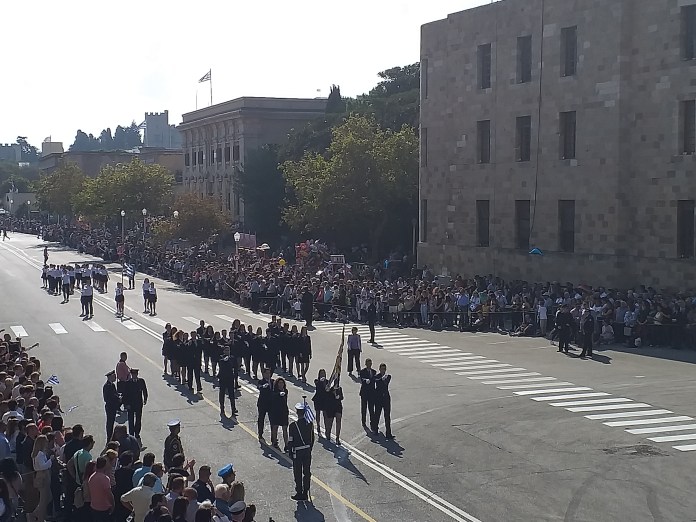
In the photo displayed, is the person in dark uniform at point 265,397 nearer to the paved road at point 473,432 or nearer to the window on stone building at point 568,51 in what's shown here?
the paved road at point 473,432

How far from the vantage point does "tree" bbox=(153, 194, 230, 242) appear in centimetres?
7012

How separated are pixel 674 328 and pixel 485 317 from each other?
8.06 m

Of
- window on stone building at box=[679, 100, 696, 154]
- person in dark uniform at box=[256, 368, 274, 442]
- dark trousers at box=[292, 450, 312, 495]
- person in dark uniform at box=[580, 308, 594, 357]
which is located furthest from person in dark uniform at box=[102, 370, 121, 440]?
window on stone building at box=[679, 100, 696, 154]

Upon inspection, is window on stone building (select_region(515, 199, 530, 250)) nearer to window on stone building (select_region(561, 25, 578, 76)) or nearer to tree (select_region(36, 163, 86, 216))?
window on stone building (select_region(561, 25, 578, 76))

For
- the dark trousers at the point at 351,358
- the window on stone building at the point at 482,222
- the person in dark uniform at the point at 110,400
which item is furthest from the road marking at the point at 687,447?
the window on stone building at the point at 482,222

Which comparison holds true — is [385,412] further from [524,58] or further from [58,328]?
[524,58]

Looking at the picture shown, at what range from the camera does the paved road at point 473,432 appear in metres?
16.8

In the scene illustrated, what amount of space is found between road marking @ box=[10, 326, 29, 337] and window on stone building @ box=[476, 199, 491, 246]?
2303 cm

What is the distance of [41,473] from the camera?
14.9 metres

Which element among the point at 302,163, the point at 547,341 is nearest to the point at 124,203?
the point at 302,163

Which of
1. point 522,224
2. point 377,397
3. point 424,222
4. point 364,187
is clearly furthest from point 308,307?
point 364,187

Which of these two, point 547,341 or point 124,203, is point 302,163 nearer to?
point 124,203

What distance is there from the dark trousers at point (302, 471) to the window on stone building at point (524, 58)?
34066 millimetres

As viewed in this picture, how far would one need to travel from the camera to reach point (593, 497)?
55.8 feet
